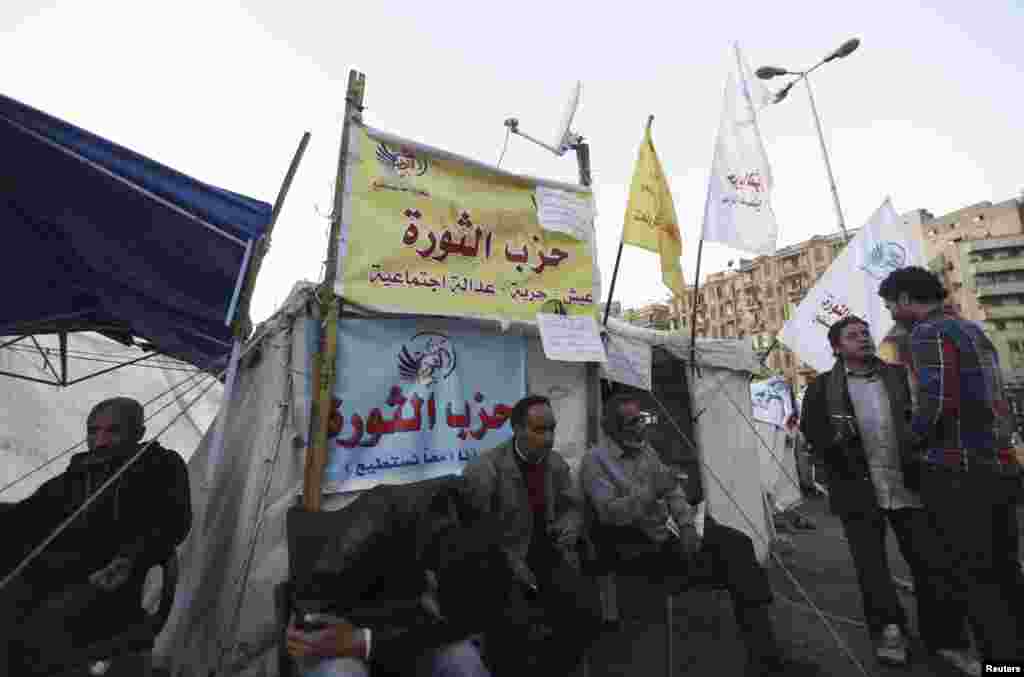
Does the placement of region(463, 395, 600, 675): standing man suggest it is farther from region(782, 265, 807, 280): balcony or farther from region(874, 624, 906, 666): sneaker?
region(782, 265, 807, 280): balcony

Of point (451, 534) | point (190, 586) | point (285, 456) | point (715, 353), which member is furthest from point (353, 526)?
point (715, 353)

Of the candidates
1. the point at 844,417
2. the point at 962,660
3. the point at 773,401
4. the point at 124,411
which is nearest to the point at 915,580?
the point at 962,660

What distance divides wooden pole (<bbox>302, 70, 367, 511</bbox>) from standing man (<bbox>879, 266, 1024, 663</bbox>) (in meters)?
3.42

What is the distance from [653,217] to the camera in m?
4.59

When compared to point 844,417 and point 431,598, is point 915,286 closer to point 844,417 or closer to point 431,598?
point 844,417

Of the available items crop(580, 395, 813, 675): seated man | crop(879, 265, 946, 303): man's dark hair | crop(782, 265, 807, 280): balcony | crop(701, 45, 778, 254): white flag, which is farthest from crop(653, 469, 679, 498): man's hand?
crop(782, 265, 807, 280): balcony

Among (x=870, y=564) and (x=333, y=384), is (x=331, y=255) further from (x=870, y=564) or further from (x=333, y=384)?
(x=870, y=564)

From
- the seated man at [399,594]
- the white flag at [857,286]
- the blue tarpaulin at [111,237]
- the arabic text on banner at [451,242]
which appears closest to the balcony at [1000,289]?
the white flag at [857,286]

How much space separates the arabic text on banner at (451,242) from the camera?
11.6 ft

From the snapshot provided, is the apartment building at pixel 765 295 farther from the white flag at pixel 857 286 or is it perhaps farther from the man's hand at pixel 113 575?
the man's hand at pixel 113 575

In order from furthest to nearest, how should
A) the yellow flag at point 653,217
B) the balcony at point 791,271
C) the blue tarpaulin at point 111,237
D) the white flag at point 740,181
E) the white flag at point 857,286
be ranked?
the balcony at point 791,271 → the white flag at point 857,286 → the white flag at point 740,181 → the yellow flag at point 653,217 → the blue tarpaulin at point 111,237

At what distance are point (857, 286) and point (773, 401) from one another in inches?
182

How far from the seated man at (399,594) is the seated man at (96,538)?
1100 mm

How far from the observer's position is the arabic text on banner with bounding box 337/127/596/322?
3543 mm
